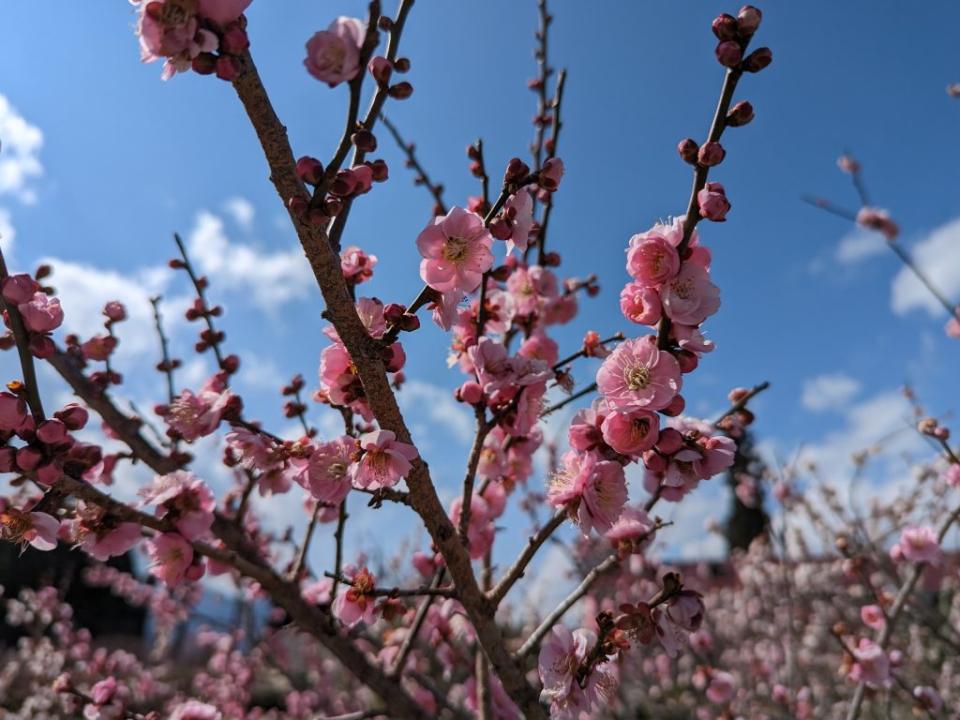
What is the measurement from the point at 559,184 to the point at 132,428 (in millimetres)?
1630

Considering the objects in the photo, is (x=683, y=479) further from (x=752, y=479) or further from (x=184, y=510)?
(x=752, y=479)

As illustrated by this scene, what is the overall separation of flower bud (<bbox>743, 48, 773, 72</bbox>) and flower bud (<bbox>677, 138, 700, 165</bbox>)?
0.17 metres

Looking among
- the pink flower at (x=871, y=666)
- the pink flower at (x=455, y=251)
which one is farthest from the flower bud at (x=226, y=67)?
the pink flower at (x=871, y=666)

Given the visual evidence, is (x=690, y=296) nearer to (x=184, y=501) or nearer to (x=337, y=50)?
(x=337, y=50)

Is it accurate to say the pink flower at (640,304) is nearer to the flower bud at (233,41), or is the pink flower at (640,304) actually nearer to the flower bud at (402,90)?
the flower bud at (402,90)

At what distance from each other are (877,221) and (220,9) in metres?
4.83

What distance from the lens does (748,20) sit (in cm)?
122

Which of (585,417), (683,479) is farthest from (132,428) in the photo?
(683,479)

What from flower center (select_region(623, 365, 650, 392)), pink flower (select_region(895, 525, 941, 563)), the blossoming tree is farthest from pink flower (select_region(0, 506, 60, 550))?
pink flower (select_region(895, 525, 941, 563))

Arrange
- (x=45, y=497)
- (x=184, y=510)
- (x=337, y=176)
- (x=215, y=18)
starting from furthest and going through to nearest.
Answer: (x=184, y=510) → (x=45, y=497) → (x=337, y=176) → (x=215, y=18)

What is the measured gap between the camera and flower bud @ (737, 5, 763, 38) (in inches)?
47.9

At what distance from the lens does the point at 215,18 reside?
1057 millimetres

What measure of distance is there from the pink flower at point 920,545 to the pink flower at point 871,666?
454 millimetres

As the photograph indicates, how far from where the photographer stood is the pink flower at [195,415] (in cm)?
180
